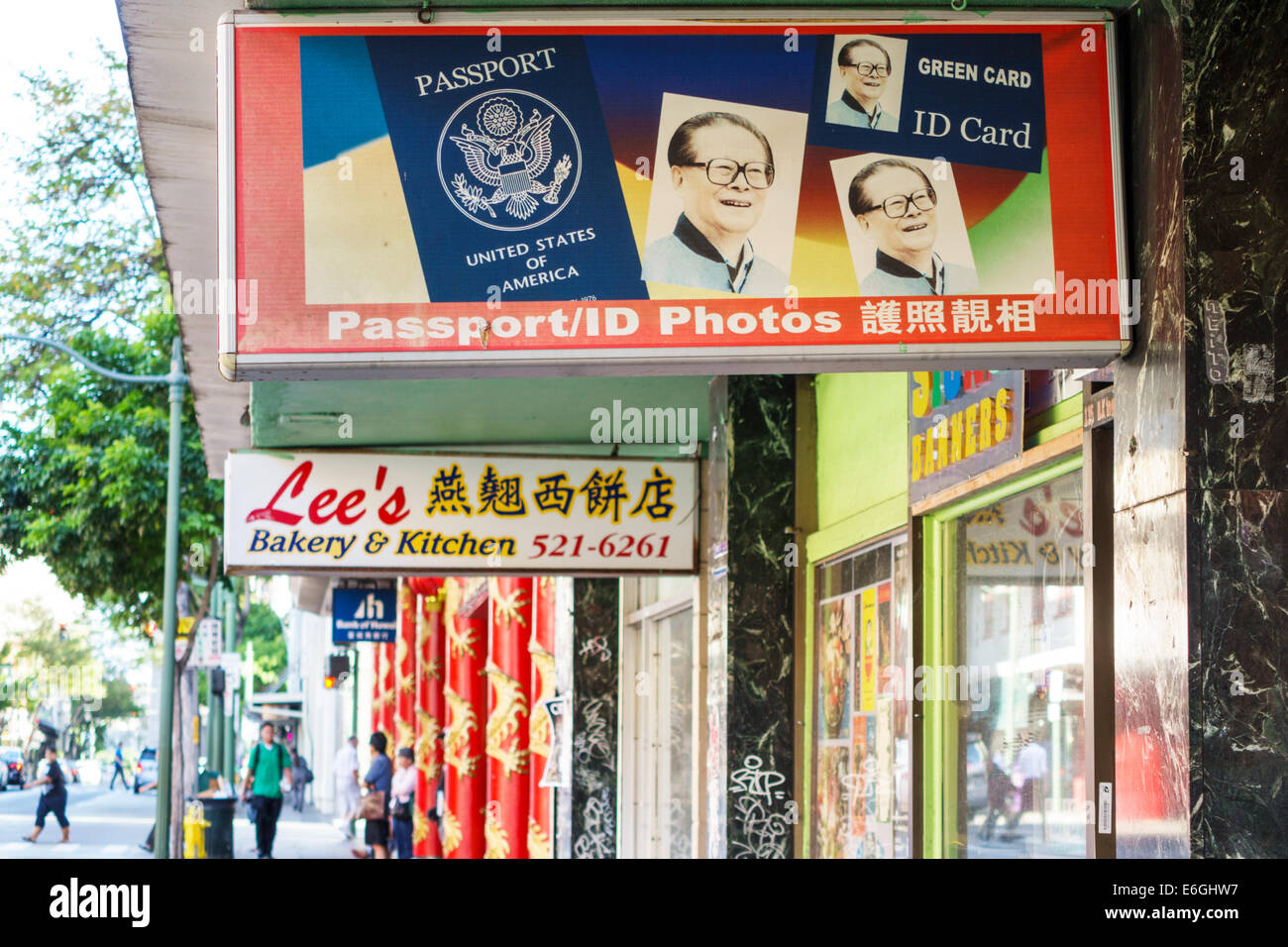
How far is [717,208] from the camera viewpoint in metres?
3.60

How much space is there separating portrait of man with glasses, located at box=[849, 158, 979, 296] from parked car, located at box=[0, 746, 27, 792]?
39047 millimetres

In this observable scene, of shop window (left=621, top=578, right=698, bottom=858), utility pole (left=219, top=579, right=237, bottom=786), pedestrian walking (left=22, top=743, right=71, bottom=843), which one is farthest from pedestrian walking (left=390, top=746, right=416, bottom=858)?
utility pole (left=219, top=579, right=237, bottom=786)

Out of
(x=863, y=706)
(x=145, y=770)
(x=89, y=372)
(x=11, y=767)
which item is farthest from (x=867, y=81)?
(x=145, y=770)

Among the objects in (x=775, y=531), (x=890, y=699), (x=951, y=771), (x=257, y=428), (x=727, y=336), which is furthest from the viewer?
(x=257, y=428)

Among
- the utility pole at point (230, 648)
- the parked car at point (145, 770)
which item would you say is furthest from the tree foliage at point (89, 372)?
the parked car at point (145, 770)

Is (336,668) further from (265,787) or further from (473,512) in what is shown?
(473,512)

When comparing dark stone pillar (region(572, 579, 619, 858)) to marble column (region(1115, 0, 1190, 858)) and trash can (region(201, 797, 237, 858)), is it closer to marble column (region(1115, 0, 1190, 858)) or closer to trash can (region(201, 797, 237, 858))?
marble column (region(1115, 0, 1190, 858))

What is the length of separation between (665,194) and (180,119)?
211cm

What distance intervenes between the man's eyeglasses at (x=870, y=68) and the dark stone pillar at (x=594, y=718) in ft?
24.3

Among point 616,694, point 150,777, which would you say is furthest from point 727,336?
point 150,777

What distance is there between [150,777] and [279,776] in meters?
43.5

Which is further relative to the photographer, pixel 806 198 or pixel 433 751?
pixel 433 751
